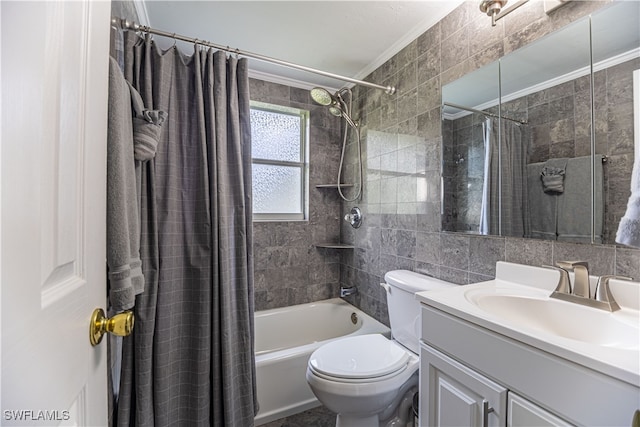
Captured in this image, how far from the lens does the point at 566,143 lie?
99cm

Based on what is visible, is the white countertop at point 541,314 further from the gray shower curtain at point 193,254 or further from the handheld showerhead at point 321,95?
the handheld showerhead at point 321,95

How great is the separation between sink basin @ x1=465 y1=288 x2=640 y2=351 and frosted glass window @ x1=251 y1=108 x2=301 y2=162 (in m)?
1.83

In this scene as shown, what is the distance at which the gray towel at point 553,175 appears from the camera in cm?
101

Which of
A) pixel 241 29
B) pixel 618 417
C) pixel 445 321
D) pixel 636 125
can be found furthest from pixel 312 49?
pixel 618 417

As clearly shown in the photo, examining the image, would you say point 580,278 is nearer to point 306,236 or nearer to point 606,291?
point 606,291

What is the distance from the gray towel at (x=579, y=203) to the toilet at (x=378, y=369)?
0.55 metres

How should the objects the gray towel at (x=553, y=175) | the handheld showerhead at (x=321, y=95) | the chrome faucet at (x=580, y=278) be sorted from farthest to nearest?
the handheld showerhead at (x=321, y=95), the gray towel at (x=553, y=175), the chrome faucet at (x=580, y=278)

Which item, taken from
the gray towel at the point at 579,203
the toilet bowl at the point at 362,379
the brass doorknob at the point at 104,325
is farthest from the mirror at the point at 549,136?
the brass doorknob at the point at 104,325

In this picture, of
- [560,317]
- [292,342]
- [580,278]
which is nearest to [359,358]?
[560,317]

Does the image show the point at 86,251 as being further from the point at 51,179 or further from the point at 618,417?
the point at 618,417

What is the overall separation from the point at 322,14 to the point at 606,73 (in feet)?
4.20

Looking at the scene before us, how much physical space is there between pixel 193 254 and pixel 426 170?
4.39 ft

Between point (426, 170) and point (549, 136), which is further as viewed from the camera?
point (426, 170)

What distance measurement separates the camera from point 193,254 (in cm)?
123
